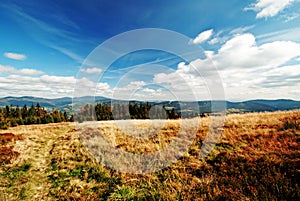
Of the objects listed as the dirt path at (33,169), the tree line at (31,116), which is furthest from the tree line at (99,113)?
the dirt path at (33,169)

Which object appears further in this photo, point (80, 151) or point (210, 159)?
point (80, 151)

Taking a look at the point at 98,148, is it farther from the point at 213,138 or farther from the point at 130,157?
the point at 213,138

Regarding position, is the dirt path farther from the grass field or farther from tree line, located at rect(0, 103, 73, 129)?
tree line, located at rect(0, 103, 73, 129)

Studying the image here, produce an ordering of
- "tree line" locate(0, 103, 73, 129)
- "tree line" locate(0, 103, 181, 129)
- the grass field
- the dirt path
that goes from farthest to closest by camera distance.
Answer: "tree line" locate(0, 103, 73, 129) < "tree line" locate(0, 103, 181, 129) < the dirt path < the grass field

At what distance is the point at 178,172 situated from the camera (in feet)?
25.1

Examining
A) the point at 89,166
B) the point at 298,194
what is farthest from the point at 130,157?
the point at 298,194

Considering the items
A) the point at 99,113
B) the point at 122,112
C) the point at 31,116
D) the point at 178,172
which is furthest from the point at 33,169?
the point at 31,116

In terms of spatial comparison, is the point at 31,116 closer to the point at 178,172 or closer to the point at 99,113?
the point at 99,113

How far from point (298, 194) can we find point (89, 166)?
342 inches

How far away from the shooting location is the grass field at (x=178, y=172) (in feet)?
19.4

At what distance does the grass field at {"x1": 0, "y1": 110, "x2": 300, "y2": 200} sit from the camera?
5.92 m

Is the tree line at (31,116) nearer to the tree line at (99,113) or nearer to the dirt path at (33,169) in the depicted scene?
the tree line at (99,113)

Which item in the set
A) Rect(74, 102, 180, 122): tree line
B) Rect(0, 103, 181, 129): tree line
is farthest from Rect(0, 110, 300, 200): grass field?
Rect(74, 102, 180, 122): tree line

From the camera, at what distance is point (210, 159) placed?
28.0ft
